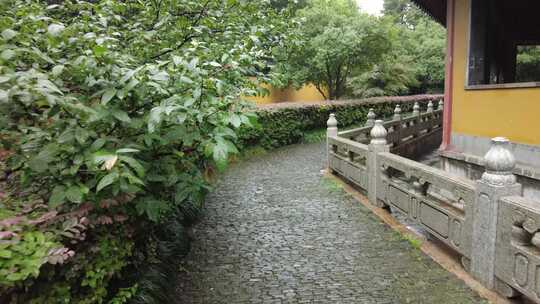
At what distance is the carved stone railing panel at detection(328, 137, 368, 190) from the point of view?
6.36m

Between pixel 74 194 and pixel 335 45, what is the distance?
14.5m

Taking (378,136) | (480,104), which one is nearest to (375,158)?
(378,136)

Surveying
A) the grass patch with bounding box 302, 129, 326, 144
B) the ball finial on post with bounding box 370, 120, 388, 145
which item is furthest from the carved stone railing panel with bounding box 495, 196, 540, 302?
the grass patch with bounding box 302, 129, 326, 144

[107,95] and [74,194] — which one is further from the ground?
[107,95]

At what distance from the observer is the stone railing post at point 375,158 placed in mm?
5730

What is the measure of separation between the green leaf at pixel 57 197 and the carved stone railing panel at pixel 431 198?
3301 millimetres

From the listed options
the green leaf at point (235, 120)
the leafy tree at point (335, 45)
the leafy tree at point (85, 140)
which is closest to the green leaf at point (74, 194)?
the leafy tree at point (85, 140)

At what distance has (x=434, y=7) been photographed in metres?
8.59

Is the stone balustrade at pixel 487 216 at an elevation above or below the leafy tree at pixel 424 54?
below

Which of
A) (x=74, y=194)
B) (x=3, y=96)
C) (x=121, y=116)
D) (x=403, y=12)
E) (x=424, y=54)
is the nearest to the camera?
(x=3, y=96)

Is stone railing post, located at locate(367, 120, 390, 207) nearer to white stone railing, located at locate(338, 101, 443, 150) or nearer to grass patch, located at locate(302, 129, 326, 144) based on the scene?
white stone railing, located at locate(338, 101, 443, 150)

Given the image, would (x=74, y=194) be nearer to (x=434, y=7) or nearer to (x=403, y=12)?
(x=434, y=7)

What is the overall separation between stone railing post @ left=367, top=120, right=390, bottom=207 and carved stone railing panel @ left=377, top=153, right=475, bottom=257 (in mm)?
216

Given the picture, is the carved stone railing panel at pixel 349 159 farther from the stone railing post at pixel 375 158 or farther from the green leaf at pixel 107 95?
the green leaf at pixel 107 95
